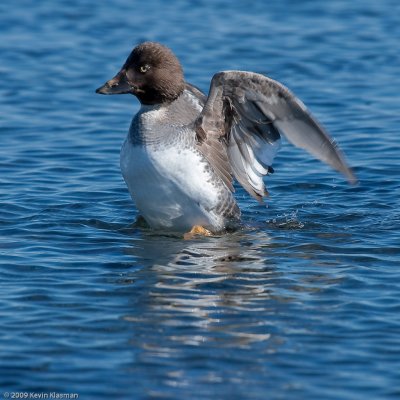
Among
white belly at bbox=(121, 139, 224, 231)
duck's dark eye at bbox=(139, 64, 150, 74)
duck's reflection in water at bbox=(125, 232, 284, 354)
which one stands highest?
duck's dark eye at bbox=(139, 64, 150, 74)

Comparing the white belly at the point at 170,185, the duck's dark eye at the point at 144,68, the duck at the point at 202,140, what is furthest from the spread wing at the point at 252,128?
the duck's dark eye at the point at 144,68

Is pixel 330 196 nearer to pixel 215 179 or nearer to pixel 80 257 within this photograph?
pixel 215 179

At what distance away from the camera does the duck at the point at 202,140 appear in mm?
9141

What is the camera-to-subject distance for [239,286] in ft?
27.2

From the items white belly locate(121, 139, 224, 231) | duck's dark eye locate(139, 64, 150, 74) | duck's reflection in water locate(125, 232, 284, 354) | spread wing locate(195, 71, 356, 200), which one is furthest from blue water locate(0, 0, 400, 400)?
duck's dark eye locate(139, 64, 150, 74)

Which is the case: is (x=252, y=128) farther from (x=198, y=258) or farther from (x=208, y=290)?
(x=208, y=290)

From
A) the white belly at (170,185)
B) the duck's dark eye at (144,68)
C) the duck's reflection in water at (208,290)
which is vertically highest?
the duck's dark eye at (144,68)

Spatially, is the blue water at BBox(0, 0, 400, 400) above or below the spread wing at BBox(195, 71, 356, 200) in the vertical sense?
below

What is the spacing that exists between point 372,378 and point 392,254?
2607 mm

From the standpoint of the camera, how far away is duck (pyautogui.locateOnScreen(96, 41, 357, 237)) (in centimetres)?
914

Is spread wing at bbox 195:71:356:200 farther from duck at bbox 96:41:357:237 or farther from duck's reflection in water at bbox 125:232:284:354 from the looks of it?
duck's reflection in water at bbox 125:232:284:354

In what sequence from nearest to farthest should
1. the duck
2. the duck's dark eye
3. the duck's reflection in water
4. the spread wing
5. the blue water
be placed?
the blue water → the duck's reflection in water → the spread wing → the duck → the duck's dark eye

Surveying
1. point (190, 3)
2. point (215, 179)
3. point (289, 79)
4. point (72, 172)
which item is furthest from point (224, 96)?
point (190, 3)

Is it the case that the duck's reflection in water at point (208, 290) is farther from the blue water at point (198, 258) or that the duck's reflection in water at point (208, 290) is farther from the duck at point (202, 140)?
the duck at point (202, 140)
